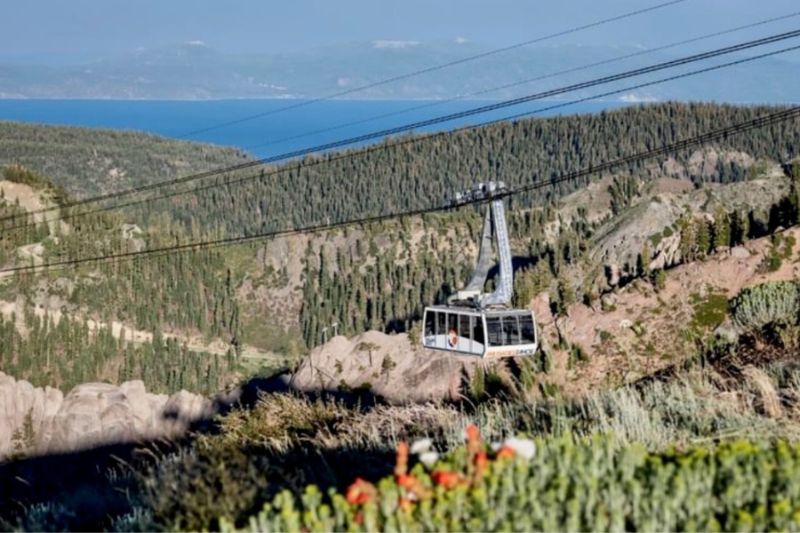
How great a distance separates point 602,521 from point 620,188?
153252mm

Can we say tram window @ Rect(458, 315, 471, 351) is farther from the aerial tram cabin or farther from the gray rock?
the gray rock

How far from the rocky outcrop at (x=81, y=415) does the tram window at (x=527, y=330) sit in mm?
22311

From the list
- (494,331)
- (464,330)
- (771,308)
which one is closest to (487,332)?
(494,331)

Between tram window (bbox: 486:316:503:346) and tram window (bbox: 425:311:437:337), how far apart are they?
282cm

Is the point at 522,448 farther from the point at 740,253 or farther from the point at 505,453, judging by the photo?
the point at 740,253

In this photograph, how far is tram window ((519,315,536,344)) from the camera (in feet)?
95.1

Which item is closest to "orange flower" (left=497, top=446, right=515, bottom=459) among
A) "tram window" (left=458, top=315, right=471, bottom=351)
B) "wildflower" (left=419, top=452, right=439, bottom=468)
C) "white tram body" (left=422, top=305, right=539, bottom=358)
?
"wildflower" (left=419, top=452, right=439, bottom=468)

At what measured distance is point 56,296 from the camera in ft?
368

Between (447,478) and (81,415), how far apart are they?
47119 millimetres

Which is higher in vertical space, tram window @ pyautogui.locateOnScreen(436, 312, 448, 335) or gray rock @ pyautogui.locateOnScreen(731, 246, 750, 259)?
tram window @ pyautogui.locateOnScreen(436, 312, 448, 335)

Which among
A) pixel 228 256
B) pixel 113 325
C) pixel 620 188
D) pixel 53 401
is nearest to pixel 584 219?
pixel 620 188

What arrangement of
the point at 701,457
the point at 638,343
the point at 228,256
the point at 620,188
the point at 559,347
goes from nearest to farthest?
the point at 701,457 → the point at 638,343 → the point at 559,347 → the point at 228,256 → the point at 620,188

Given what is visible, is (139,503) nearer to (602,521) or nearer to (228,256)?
(602,521)

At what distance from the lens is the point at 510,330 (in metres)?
28.7
